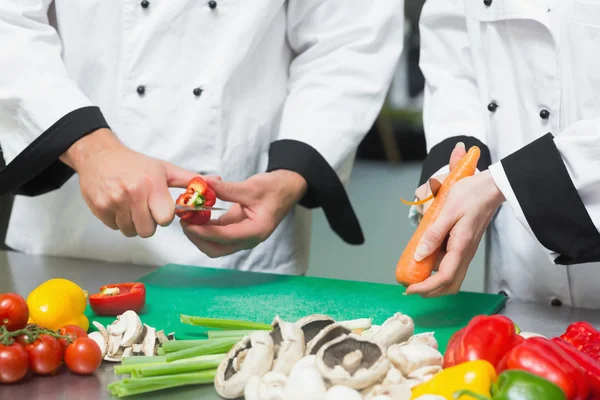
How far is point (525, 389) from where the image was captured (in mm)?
870

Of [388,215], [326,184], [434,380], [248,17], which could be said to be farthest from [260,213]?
[388,215]

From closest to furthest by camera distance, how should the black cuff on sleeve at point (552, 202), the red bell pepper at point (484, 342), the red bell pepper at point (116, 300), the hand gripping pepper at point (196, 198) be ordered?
the red bell pepper at point (484, 342)
the black cuff on sleeve at point (552, 202)
the red bell pepper at point (116, 300)
the hand gripping pepper at point (196, 198)

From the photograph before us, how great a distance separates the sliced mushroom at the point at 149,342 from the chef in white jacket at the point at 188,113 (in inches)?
10.7

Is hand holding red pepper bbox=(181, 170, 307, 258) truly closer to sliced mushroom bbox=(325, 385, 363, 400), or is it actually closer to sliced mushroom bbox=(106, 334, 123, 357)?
sliced mushroom bbox=(106, 334, 123, 357)

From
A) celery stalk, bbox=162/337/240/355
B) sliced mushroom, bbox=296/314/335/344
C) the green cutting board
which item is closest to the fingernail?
the green cutting board

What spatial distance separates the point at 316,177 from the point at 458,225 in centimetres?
46

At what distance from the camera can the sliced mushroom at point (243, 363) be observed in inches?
39.3

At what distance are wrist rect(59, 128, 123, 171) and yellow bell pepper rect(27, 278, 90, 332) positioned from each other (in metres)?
0.30

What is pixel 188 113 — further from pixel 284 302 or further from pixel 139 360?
pixel 139 360

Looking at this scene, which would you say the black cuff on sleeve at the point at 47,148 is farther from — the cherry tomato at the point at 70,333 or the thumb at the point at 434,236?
the thumb at the point at 434,236

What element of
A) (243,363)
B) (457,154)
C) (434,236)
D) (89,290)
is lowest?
(89,290)

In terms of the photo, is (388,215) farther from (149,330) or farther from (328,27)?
(149,330)

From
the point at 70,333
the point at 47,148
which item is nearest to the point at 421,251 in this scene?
the point at 70,333

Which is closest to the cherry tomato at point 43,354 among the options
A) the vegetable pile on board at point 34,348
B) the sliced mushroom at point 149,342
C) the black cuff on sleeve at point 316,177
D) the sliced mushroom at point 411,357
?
the vegetable pile on board at point 34,348
